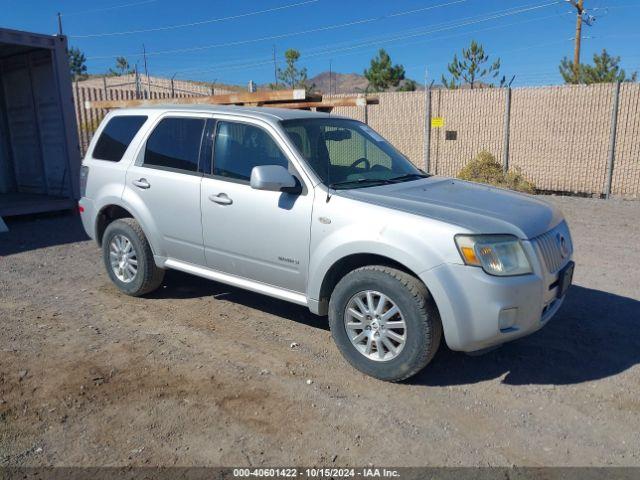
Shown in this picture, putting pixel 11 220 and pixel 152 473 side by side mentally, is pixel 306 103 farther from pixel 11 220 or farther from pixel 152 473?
pixel 11 220

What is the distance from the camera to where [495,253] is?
3709 millimetres

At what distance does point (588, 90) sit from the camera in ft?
41.7

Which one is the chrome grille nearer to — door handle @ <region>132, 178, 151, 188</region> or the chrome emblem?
the chrome emblem

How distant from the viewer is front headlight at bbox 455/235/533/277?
366 cm

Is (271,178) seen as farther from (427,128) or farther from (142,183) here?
(427,128)

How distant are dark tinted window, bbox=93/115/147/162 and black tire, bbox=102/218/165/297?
0.71 meters

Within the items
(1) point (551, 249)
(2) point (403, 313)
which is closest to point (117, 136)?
(2) point (403, 313)

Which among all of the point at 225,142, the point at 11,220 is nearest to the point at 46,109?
the point at 11,220

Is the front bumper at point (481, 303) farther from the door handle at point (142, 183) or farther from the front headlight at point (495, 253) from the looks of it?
the door handle at point (142, 183)

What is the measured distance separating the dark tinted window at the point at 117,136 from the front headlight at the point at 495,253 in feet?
12.0

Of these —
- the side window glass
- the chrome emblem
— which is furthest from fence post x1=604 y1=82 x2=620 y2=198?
the side window glass

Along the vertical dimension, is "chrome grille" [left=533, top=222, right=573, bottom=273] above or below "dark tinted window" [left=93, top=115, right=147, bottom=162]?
below

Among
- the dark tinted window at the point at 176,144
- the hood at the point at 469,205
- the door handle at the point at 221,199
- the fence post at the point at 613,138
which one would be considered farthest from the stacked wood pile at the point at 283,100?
the fence post at the point at 613,138

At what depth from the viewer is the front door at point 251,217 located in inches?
176
